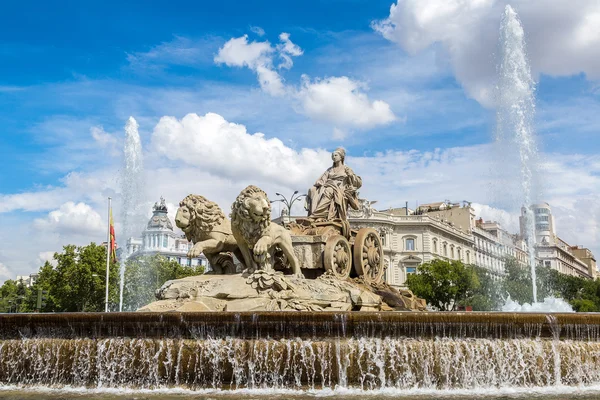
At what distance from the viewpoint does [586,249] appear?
164875 mm

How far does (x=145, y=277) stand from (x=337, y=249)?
44864 mm

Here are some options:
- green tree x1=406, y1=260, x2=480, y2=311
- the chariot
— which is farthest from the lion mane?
green tree x1=406, y1=260, x2=480, y2=311

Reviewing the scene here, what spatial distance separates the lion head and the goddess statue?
9.11ft

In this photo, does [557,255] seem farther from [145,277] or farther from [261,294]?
[261,294]

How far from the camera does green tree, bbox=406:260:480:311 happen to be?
185ft

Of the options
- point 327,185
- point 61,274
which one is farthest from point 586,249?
point 327,185

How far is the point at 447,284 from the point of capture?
186ft

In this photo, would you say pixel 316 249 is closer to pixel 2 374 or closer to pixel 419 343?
pixel 419 343

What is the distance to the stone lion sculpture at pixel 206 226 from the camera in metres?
14.2

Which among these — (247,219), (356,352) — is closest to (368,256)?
(247,219)

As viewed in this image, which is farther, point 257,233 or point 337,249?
point 337,249

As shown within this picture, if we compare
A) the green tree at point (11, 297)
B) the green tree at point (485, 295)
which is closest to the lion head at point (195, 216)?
the green tree at point (485, 295)

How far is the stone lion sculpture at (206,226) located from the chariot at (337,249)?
1613mm

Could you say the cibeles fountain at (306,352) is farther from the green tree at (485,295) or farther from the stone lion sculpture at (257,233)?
the green tree at (485,295)
